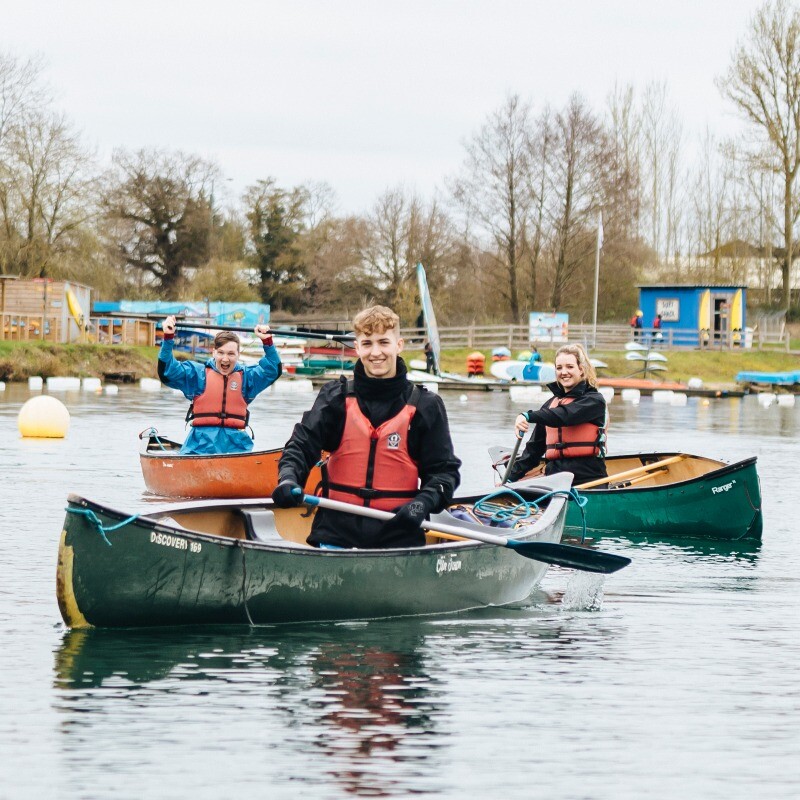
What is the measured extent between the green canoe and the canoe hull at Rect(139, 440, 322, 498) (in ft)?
7.41

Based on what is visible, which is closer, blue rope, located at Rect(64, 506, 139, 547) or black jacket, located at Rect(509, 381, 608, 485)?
blue rope, located at Rect(64, 506, 139, 547)

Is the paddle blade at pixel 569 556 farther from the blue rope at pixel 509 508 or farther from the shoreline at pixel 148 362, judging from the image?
the shoreline at pixel 148 362

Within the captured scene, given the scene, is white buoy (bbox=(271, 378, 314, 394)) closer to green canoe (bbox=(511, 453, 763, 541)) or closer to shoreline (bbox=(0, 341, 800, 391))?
shoreline (bbox=(0, 341, 800, 391))

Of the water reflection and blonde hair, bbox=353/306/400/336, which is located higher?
blonde hair, bbox=353/306/400/336

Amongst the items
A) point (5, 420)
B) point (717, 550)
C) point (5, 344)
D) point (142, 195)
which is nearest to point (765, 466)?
point (717, 550)

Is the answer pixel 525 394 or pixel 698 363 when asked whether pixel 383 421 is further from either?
pixel 698 363

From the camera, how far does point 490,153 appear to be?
1918 inches

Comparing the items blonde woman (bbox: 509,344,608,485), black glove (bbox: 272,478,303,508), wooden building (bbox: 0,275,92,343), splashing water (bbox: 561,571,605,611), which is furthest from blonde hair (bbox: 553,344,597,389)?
wooden building (bbox: 0,275,92,343)

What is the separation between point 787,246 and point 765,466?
32331 millimetres

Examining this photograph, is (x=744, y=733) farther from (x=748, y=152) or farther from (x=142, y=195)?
(x=142, y=195)

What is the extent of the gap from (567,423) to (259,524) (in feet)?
10.4

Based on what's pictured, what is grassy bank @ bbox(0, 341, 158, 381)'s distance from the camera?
115ft

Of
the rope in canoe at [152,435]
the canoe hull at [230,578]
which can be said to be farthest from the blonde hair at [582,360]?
the rope in canoe at [152,435]

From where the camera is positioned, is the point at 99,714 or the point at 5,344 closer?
the point at 99,714
